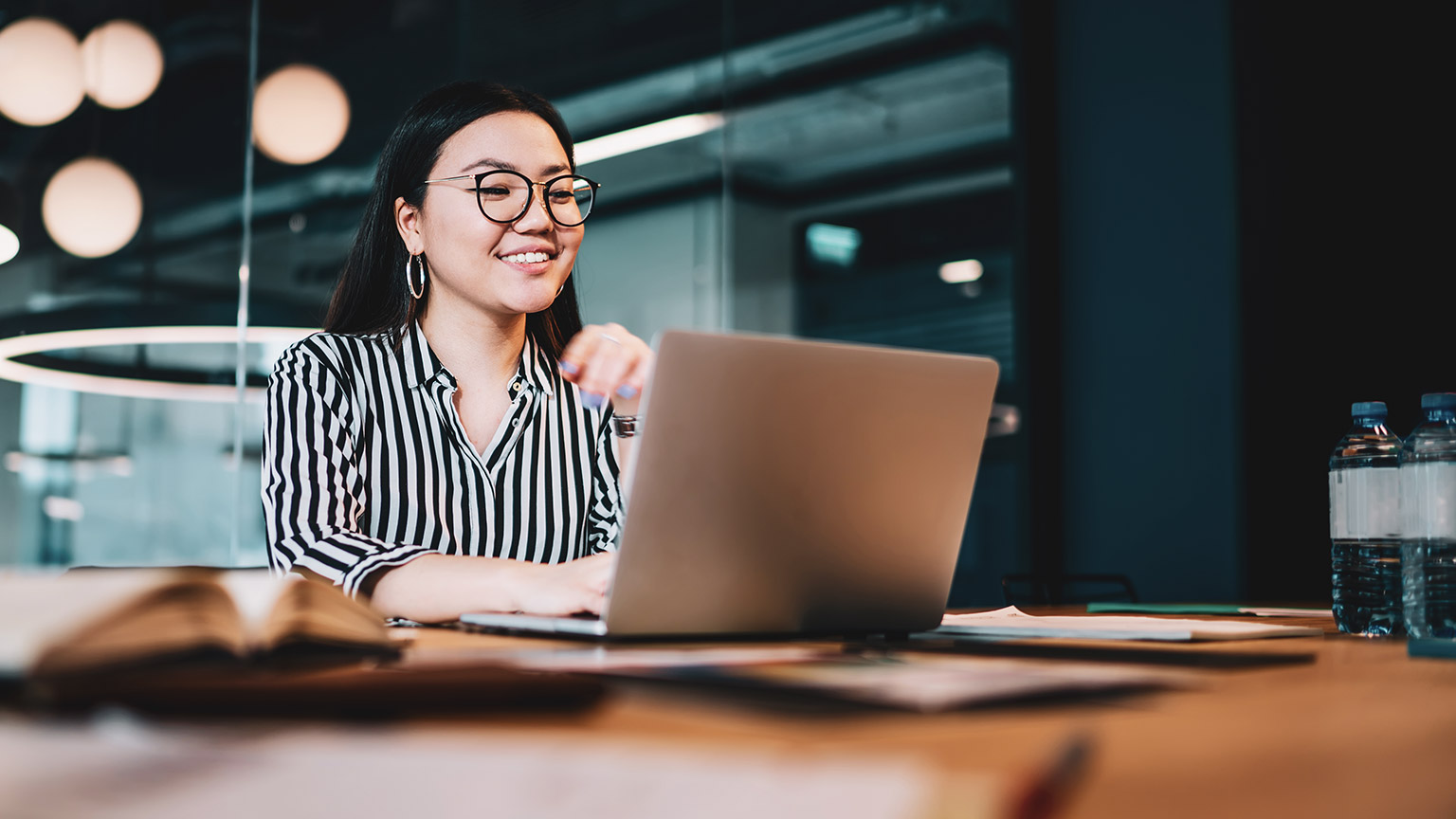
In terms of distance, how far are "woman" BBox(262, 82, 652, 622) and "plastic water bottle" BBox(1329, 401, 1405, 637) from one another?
76 cm

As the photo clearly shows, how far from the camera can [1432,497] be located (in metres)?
1.02

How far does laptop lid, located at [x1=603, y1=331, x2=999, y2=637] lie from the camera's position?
0.86m

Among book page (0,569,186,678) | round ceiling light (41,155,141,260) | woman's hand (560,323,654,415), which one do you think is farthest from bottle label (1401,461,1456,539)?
round ceiling light (41,155,141,260)

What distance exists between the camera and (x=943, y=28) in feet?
12.3

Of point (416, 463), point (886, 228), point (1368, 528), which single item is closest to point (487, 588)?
point (416, 463)

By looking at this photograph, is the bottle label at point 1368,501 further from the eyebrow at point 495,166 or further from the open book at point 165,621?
the eyebrow at point 495,166

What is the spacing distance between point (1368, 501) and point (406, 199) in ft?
4.29

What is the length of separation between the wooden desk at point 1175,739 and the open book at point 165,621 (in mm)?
172

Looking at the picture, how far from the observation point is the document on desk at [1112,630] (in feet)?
3.22

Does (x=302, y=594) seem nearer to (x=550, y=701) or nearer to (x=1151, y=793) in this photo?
(x=550, y=701)

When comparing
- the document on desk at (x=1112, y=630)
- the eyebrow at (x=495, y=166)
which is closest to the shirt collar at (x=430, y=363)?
the eyebrow at (x=495, y=166)

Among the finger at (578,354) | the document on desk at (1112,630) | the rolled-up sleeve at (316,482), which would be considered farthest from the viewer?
the rolled-up sleeve at (316,482)

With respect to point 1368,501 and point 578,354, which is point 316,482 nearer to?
point 578,354

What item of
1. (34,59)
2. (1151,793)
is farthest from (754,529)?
(34,59)
